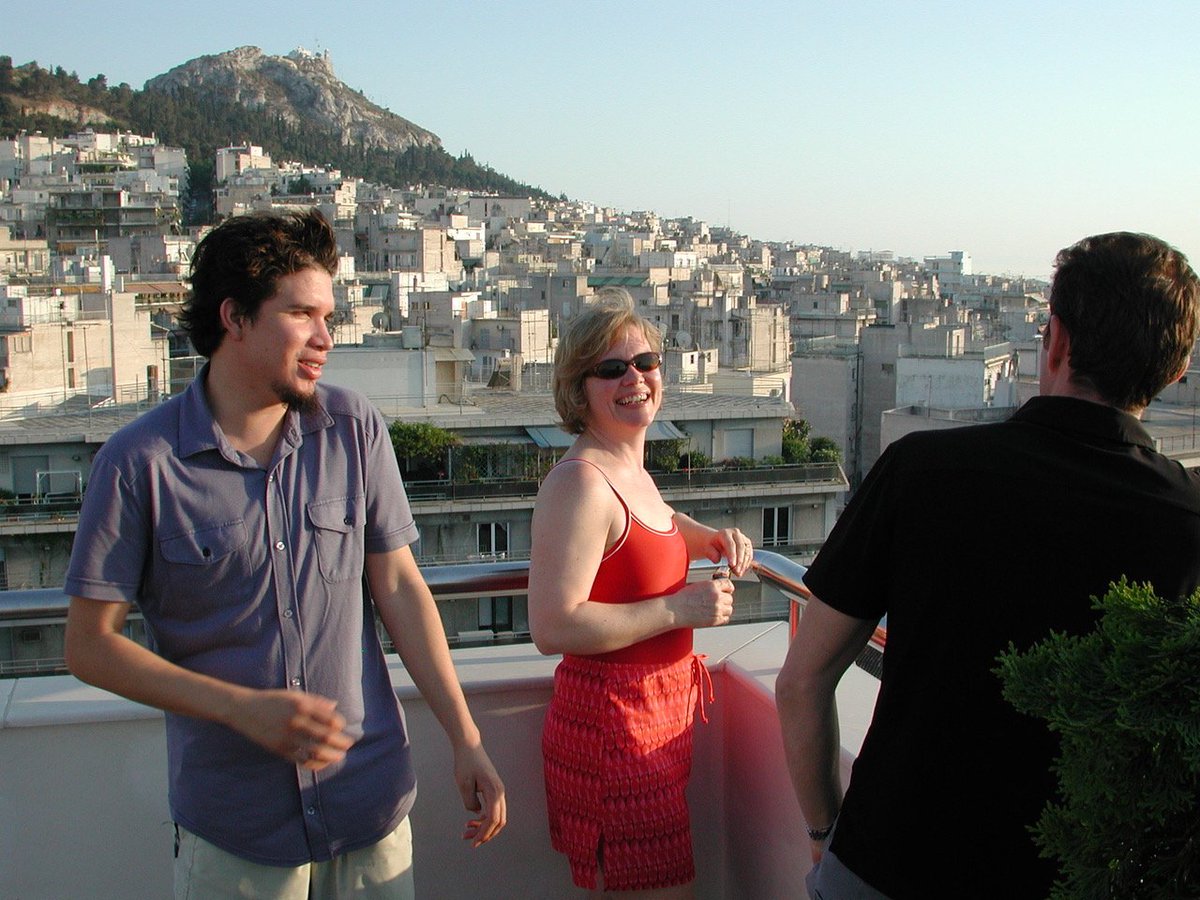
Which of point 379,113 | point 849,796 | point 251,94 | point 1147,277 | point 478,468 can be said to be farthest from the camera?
point 379,113

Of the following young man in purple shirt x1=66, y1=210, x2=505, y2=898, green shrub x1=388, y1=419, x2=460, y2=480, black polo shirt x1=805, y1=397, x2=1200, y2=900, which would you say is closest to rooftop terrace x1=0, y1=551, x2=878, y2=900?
young man in purple shirt x1=66, y1=210, x2=505, y2=898

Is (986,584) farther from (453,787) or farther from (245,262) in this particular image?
(453,787)

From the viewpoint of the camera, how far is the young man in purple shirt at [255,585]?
1.79 meters

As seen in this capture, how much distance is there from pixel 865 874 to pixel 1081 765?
1.64 ft

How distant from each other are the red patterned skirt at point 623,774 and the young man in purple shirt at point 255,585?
36 cm

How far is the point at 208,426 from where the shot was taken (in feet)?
6.11

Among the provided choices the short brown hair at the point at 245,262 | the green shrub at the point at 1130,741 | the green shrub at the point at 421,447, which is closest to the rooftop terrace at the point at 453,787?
the short brown hair at the point at 245,262

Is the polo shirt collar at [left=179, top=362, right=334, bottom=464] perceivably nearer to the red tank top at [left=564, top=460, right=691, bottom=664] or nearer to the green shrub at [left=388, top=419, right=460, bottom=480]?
the red tank top at [left=564, top=460, right=691, bottom=664]

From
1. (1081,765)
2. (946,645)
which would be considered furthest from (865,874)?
(1081,765)

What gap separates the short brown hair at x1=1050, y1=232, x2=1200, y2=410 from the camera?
1.58m

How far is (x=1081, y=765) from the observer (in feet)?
4.02

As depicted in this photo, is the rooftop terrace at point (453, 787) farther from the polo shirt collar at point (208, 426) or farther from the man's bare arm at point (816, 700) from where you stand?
the polo shirt collar at point (208, 426)

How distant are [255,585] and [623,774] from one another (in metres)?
0.71

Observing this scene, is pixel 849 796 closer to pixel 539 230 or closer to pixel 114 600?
pixel 114 600
